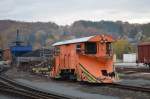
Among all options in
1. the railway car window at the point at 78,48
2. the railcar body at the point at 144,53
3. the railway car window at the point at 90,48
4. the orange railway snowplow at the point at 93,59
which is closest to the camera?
the orange railway snowplow at the point at 93,59

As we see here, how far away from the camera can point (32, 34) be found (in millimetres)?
182125

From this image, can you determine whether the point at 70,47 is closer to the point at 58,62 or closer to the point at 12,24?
the point at 58,62

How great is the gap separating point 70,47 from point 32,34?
15783cm

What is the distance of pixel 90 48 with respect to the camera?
23969 mm

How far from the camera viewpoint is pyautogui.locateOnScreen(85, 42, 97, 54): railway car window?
2380 cm

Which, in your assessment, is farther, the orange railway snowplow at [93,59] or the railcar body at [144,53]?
the railcar body at [144,53]

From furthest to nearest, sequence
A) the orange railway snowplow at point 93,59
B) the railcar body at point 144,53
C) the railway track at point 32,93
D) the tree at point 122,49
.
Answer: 1. the tree at point 122,49
2. the railcar body at point 144,53
3. the orange railway snowplow at point 93,59
4. the railway track at point 32,93

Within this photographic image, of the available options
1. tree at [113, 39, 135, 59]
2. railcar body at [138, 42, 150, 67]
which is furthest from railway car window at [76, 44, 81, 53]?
tree at [113, 39, 135, 59]

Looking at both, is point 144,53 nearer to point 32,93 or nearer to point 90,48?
point 90,48

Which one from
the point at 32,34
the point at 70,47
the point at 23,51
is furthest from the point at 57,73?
the point at 32,34

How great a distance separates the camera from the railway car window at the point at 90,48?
2380 centimetres

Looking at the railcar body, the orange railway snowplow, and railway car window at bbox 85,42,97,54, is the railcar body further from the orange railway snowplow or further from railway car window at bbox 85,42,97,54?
railway car window at bbox 85,42,97,54

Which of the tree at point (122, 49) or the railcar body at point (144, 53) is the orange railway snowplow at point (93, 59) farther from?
the tree at point (122, 49)

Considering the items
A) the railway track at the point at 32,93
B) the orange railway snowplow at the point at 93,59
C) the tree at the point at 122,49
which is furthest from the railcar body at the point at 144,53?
the tree at the point at 122,49
